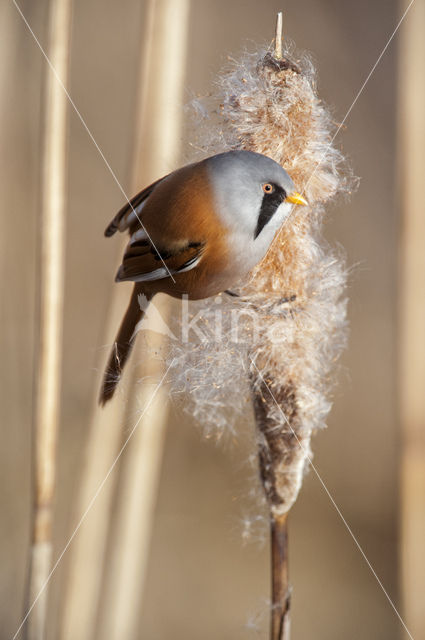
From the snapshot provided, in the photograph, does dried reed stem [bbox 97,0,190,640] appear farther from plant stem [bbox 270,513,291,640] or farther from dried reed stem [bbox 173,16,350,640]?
plant stem [bbox 270,513,291,640]

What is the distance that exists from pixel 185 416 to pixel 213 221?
37 cm

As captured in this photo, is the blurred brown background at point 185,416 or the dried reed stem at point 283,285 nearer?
the dried reed stem at point 283,285

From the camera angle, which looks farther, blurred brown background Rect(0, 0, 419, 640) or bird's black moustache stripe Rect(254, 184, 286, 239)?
blurred brown background Rect(0, 0, 419, 640)

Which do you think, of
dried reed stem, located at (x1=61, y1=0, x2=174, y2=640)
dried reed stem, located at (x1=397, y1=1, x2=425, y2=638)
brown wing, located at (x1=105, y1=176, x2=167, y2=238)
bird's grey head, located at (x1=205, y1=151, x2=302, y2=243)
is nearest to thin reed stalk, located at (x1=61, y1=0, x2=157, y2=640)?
dried reed stem, located at (x1=61, y1=0, x2=174, y2=640)

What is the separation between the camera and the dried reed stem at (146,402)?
0.72m

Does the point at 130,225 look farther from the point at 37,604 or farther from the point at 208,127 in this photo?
the point at 37,604

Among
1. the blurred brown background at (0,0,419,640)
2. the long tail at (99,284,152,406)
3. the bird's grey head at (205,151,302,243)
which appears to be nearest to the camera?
the bird's grey head at (205,151,302,243)

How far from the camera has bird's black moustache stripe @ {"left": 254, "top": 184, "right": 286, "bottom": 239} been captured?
1.79ft

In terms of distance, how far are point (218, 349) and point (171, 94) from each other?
0.40 meters

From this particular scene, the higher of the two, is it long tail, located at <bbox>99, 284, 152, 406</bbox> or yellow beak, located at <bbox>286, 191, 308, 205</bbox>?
yellow beak, located at <bbox>286, 191, 308, 205</bbox>

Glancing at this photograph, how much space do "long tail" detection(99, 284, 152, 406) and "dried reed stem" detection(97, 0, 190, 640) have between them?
0.09 feet

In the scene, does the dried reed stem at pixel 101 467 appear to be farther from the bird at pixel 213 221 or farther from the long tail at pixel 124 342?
the bird at pixel 213 221

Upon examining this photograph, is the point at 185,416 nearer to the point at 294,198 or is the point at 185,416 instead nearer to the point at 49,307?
the point at 49,307

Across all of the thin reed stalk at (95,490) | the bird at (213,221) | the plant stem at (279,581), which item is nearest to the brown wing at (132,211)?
the bird at (213,221)
